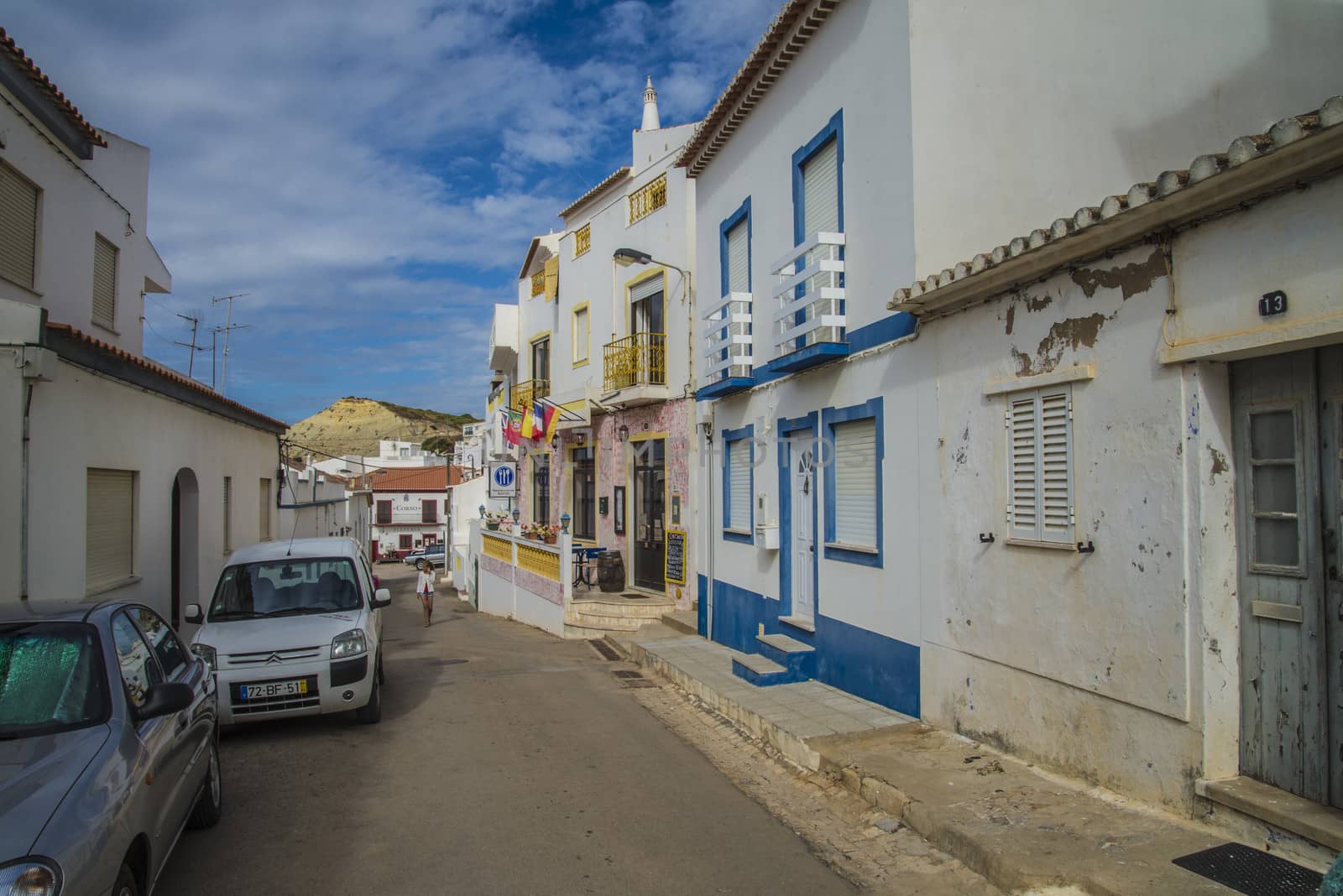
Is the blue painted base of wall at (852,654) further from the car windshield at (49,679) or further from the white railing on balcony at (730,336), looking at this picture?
the car windshield at (49,679)

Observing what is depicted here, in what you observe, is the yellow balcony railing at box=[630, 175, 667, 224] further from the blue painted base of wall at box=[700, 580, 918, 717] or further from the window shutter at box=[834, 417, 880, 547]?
the window shutter at box=[834, 417, 880, 547]

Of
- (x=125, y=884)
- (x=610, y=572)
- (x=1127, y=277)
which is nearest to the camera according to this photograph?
(x=125, y=884)

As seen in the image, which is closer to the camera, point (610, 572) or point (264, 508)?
point (610, 572)

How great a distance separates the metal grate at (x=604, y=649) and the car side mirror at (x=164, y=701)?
30.2 ft

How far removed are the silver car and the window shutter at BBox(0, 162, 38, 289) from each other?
23.5 feet

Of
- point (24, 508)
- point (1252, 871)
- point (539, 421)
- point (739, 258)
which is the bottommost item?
point (1252, 871)

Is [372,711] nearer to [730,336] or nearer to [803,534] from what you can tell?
[803,534]

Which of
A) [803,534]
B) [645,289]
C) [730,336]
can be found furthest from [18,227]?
[645,289]

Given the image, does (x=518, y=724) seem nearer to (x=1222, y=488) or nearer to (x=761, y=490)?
(x=761, y=490)

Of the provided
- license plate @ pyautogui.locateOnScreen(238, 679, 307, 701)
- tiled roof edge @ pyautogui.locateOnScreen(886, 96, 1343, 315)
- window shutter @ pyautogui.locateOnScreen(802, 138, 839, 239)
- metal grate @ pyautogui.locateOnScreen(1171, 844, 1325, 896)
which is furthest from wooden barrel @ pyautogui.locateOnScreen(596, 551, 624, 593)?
metal grate @ pyautogui.locateOnScreen(1171, 844, 1325, 896)

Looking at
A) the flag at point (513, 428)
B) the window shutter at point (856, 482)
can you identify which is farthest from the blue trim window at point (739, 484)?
the flag at point (513, 428)

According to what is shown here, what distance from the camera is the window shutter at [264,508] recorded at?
18969mm

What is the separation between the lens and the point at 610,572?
17.1 metres

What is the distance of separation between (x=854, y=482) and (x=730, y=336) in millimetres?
3478
